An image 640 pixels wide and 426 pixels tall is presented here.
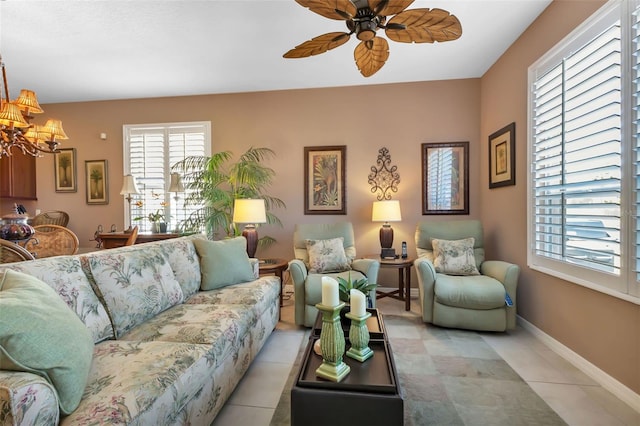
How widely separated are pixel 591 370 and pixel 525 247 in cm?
109

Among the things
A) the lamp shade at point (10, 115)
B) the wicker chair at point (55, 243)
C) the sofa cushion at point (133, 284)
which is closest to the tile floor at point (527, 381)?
the sofa cushion at point (133, 284)

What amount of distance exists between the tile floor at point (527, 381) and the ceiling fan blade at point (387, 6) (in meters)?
2.30

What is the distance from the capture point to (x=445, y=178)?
3721 mm

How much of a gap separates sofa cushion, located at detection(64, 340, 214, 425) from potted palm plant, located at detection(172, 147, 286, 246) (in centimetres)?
215

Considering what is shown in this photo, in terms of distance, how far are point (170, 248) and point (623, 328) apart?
3.05m

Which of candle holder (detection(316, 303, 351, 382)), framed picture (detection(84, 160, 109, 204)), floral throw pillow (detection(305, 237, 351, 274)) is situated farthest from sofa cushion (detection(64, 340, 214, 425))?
framed picture (detection(84, 160, 109, 204))

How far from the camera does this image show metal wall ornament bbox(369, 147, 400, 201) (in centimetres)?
380

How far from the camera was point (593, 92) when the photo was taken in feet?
6.37

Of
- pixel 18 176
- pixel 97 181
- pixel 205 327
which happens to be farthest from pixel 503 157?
pixel 18 176

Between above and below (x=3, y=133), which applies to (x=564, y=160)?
below

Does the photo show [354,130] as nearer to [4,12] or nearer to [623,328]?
[623,328]

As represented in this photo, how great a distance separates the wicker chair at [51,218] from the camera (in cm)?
416

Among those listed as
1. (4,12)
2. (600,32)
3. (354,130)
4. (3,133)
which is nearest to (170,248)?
(3,133)

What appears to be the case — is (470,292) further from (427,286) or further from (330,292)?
(330,292)
